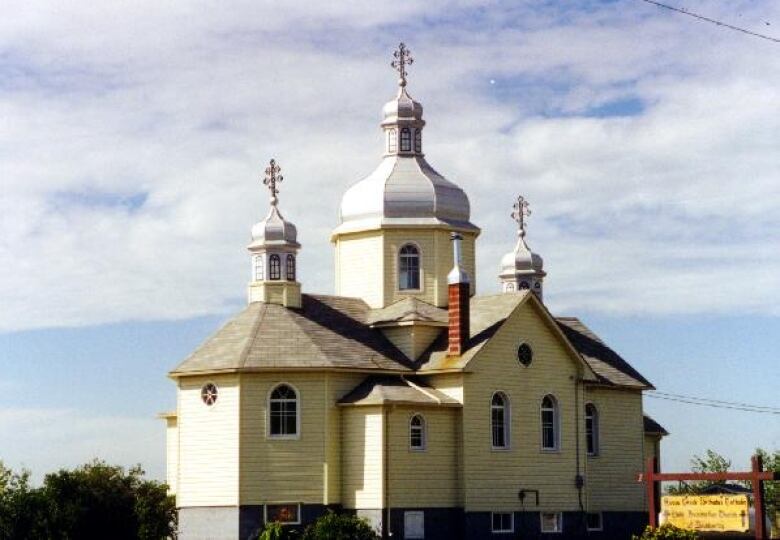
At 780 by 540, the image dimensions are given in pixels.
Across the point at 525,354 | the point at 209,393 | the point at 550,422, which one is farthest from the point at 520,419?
the point at 209,393

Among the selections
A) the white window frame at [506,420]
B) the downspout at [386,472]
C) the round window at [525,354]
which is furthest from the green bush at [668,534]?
the round window at [525,354]

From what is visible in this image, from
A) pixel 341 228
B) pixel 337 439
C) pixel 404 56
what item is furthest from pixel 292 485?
pixel 404 56

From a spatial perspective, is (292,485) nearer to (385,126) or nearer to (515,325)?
(515,325)

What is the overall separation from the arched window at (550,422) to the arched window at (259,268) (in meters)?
9.89

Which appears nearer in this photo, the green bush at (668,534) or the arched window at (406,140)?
the green bush at (668,534)

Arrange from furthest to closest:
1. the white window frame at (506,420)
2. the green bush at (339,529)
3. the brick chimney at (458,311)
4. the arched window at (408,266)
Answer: the arched window at (408,266) < the white window frame at (506,420) < the brick chimney at (458,311) < the green bush at (339,529)

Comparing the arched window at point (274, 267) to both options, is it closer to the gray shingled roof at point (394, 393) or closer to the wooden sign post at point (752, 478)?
the gray shingled roof at point (394, 393)

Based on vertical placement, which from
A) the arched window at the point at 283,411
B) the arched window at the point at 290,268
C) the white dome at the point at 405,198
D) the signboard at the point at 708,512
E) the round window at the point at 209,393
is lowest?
the signboard at the point at 708,512

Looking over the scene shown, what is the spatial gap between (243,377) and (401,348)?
585 cm

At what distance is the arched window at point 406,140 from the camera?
179ft

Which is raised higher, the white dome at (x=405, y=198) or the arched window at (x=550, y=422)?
the white dome at (x=405, y=198)

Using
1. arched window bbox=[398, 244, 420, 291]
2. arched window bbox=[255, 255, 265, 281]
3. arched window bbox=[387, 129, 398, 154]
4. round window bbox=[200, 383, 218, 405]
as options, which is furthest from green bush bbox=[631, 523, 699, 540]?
arched window bbox=[387, 129, 398, 154]

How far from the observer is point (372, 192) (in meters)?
53.9

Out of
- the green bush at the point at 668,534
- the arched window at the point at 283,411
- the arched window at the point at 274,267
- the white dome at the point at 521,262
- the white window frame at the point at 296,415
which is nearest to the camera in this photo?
the green bush at the point at 668,534
